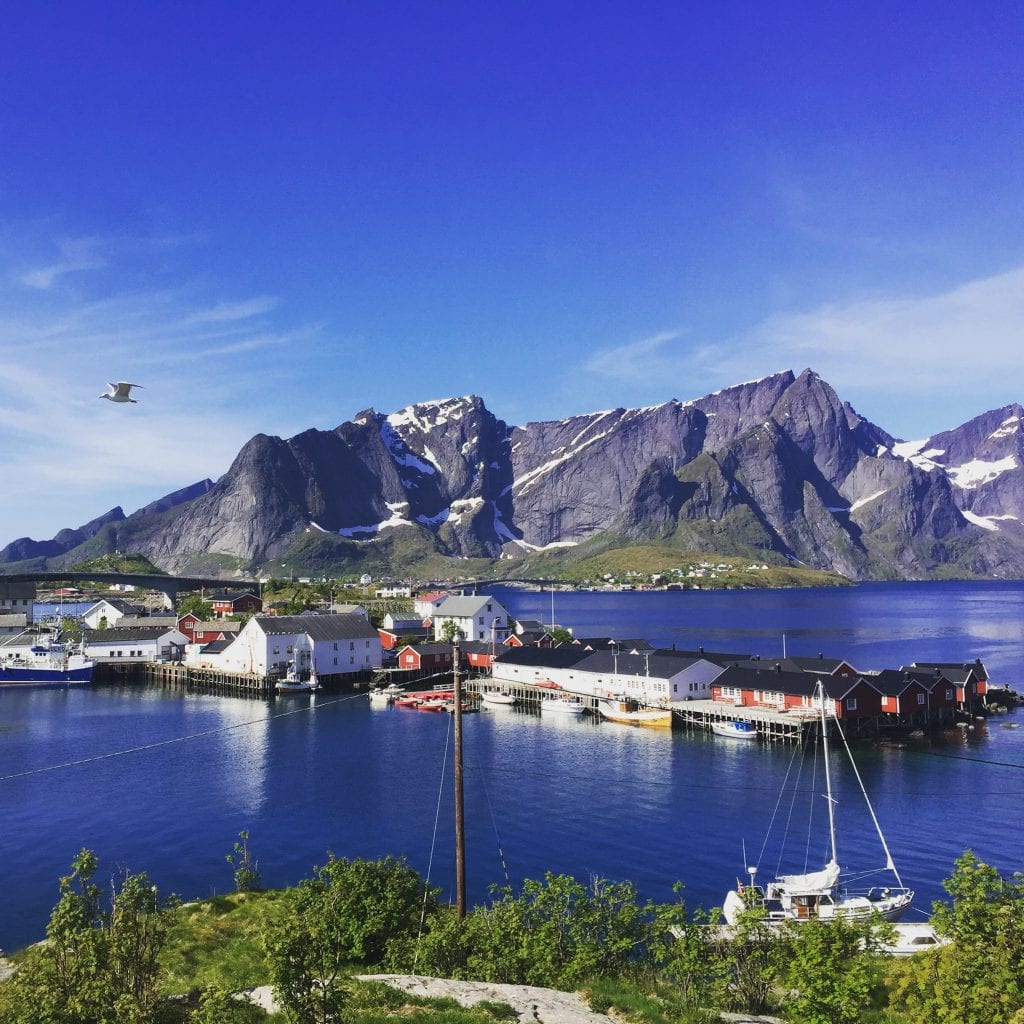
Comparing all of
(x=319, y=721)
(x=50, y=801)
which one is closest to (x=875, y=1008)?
(x=50, y=801)

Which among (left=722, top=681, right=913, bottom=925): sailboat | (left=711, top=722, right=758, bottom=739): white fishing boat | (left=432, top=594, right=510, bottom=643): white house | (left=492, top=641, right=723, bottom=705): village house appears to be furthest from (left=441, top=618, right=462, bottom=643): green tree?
(left=722, top=681, right=913, bottom=925): sailboat

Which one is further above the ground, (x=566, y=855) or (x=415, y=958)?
(x=415, y=958)

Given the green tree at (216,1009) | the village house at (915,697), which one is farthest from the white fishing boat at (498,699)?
the green tree at (216,1009)

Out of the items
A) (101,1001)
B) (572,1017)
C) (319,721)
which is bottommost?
(319,721)

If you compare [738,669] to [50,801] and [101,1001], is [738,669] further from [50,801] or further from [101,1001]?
[101,1001]

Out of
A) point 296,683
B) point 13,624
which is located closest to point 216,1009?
point 296,683

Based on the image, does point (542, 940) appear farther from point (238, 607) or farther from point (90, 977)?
point (238, 607)

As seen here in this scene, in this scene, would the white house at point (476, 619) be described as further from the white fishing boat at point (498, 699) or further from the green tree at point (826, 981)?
the green tree at point (826, 981)
